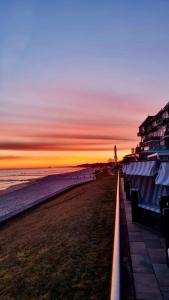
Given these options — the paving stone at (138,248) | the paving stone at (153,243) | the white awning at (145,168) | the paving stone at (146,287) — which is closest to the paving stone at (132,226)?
the paving stone at (153,243)

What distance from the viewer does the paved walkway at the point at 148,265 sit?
3.92m

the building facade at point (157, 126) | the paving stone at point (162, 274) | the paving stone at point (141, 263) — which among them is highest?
the building facade at point (157, 126)

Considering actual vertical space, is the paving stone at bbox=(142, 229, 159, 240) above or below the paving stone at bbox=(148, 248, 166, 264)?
above

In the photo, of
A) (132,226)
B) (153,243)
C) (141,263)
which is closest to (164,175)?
(153,243)

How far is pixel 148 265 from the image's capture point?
16.1 feet

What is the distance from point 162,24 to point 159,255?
1016 cm

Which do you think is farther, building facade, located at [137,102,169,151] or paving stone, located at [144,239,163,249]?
building facade, located at [137,102,169,151]

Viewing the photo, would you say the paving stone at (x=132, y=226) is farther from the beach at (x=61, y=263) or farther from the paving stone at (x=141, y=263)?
the paving stone at (x=141, y=263)

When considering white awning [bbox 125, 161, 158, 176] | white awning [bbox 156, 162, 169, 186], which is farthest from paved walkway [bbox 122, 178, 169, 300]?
white awning [bbox 125, 161, 158, 176]

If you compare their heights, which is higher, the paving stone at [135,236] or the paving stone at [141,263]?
the paving stone at [135,236]

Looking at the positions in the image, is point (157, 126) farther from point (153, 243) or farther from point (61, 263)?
point (61, 263)

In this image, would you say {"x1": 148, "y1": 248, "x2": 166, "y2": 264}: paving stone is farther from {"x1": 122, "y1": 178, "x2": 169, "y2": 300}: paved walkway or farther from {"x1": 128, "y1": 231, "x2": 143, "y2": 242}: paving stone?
{"x1": 128, "y1": 231, "x2": 143, "y2": 242}: paving stone

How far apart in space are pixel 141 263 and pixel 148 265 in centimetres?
16

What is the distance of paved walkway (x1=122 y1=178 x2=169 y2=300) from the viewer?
392 centimetres
